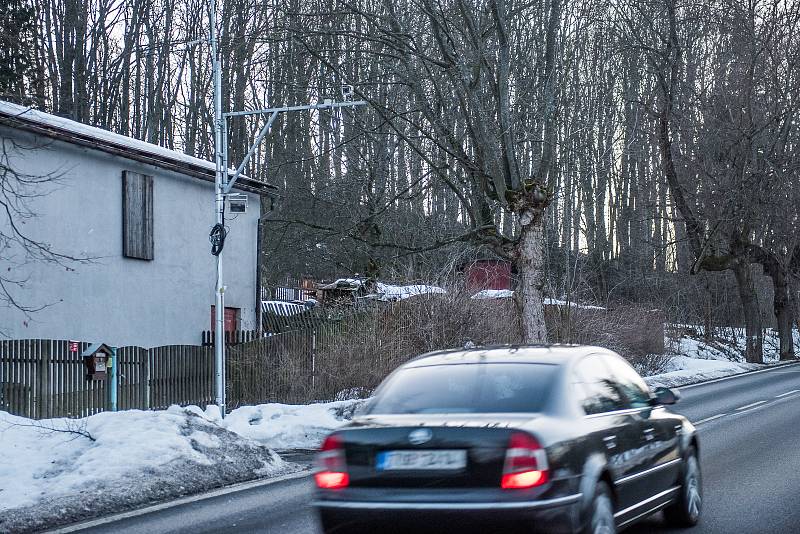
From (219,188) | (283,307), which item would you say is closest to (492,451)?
(219,188)

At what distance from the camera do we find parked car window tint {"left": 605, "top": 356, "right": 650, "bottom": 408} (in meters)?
7.86

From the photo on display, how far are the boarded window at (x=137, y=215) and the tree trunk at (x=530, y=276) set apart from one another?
31.9 ft

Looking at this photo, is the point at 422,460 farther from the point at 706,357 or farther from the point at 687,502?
the point at 706,357

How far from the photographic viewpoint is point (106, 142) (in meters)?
26.3

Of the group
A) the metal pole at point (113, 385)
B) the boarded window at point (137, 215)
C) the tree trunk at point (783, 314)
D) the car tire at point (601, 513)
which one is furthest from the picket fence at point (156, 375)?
the tree trunk at point (783, 314)

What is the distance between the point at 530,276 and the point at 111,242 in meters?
10.5

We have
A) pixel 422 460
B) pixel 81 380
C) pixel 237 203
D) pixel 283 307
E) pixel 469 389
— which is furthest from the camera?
pixel 283 307

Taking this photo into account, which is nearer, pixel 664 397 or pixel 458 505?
pixel 458 505

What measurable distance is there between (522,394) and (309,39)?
901 inches

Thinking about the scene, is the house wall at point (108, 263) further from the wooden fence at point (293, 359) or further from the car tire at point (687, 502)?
the car tire at point (687, 502)

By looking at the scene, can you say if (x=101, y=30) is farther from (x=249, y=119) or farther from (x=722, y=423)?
(x=722, y=423)

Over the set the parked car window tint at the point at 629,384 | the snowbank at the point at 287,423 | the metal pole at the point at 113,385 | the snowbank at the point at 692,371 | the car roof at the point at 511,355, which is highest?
the car roof at the point at 511,355

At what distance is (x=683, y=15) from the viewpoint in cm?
3888

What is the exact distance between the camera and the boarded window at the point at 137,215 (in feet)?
88.8
